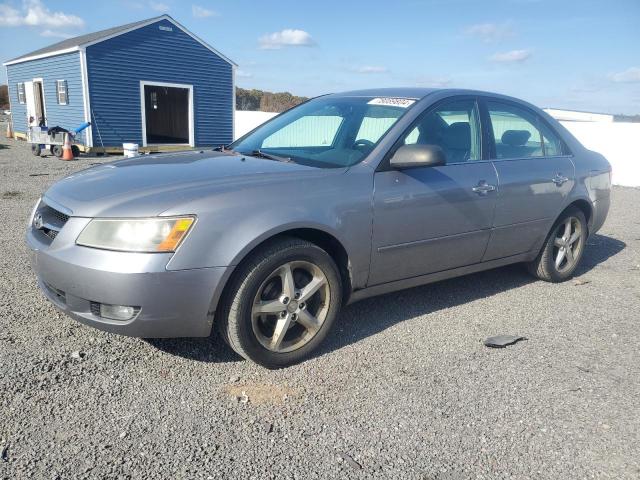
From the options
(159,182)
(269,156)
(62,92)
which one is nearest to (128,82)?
(62,92)

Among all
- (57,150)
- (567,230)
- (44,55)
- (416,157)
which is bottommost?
(57,150)

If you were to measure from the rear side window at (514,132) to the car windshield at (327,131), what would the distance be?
94 cm

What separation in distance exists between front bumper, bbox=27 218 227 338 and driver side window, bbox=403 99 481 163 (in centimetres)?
187

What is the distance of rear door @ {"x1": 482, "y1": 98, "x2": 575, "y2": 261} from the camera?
164 inches

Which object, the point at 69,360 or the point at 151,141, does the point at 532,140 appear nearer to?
the point at 69,360

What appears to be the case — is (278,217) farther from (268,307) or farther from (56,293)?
(56,293)

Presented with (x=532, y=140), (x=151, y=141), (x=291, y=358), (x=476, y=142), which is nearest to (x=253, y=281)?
(x=291, y=358)

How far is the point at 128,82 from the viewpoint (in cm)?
1759

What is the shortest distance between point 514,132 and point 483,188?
865 millimetres

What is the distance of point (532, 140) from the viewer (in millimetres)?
4578

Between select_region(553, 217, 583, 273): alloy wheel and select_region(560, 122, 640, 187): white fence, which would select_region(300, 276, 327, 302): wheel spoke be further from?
select_region(560, 122, 640, 187): white fence

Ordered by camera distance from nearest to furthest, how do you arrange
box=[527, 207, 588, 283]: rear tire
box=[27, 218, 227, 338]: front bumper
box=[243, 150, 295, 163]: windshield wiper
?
box=[27, 218, 227, 338]: front bumper
box=[243, 150, 295, 163]: windshield wiper
box=[527, 207, 588, 283]: rear tire

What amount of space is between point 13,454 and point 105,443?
375 mm

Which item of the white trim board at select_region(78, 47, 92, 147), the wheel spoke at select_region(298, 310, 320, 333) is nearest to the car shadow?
the wheel spoke at select_region(298, 310, 320, 333)
